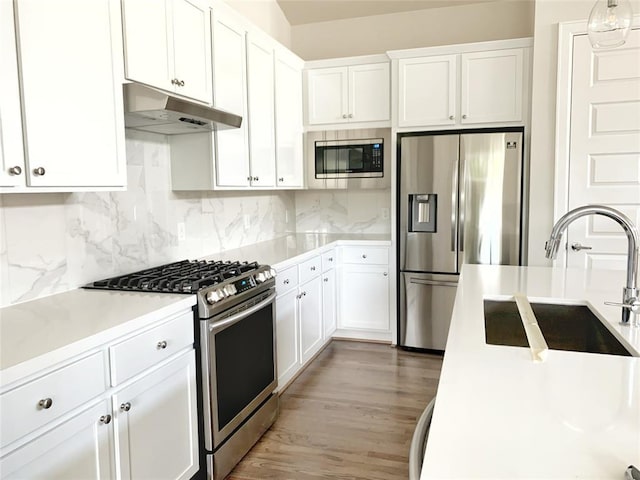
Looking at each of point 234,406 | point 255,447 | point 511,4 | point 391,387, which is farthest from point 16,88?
point 511,4

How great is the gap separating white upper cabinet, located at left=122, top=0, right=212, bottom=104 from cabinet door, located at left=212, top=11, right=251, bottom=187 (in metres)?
0.10

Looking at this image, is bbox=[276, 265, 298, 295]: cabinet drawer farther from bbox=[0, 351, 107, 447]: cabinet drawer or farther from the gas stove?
bbox=[0, 351, 107, 447]: cabinet drawer

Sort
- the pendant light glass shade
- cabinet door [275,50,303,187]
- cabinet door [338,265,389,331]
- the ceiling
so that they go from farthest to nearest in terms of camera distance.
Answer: the ceiling < cabinet door [338,265,389,331] < cabinet door [275,50,303,187] < the pendant light glass shade

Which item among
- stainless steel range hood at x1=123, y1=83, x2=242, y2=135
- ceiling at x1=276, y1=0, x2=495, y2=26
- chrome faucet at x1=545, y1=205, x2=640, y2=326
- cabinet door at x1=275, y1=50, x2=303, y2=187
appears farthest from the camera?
ceiling at x1=276, y1=0, x2=495, y2=26

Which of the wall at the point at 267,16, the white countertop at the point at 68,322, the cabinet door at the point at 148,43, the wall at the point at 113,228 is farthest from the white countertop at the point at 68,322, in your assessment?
the wall at the point at 267,16

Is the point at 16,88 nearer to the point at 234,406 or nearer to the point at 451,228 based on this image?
the point at 234,406

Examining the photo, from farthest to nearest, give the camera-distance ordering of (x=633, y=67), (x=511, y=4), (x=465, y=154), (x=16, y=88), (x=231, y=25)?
(x=511, y=4) < (x=465, y=154) < (x=633, y=67) < (x=231, y=25) < (x=16, y=88)

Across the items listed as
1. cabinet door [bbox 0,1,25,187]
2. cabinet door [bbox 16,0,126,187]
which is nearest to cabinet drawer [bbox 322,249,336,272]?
cabinet door [bbox 16,0,126,187]

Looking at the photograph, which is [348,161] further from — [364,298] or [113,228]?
[113,228]

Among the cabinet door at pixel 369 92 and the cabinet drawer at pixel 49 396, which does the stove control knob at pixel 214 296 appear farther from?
the cabinet door at pixel 369 92

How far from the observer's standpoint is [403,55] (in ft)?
12.7

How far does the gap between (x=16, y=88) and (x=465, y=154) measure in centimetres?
301

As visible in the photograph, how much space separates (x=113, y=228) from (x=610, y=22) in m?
2.37

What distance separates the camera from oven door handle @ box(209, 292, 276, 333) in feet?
6.89
